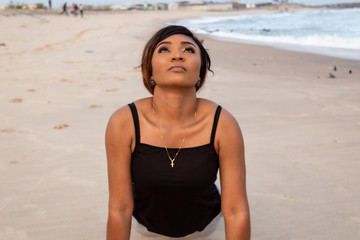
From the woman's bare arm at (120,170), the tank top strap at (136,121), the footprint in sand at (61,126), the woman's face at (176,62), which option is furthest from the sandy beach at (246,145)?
the woman's face at (176,62)

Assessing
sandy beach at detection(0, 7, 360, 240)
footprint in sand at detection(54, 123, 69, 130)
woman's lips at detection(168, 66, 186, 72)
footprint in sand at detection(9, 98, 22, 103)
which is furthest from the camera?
footprint in sand at detection(9, 98, 22, 103)

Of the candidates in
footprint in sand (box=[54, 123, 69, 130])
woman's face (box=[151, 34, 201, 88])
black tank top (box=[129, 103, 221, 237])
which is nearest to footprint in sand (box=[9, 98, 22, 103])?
footprint in sand (box=[54, 123, 69, 130])

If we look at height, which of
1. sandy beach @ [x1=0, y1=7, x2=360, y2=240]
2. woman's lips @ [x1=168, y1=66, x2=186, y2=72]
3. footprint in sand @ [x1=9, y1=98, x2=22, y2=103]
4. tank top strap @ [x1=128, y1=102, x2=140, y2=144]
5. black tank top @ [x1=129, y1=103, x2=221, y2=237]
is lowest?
sandy beach @ [x1=0, y1=7, x2=360, y2=240]

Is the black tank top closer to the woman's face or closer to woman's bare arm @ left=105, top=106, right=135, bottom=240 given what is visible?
woman's bare arm @ left=105, top=106, right=135, bottom=240

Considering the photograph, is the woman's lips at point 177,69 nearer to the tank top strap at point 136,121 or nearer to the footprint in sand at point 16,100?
the tank top strap at point 136,121

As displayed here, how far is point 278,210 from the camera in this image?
281cm

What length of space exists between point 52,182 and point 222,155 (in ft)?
6.19

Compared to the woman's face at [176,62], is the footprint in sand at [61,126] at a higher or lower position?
lower

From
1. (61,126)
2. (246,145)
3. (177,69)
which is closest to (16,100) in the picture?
(61,126)

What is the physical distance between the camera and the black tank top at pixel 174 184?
1.81 metres

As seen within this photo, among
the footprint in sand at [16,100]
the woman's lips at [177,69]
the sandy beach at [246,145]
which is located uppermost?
the woman's lips at [177,69]

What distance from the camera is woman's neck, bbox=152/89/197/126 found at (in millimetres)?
1770

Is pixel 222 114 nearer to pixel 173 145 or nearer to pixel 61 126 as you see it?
pixel 173 145

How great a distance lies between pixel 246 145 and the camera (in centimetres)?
410
